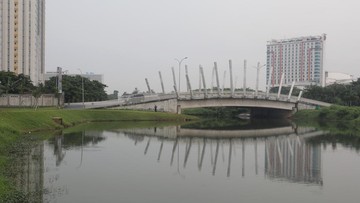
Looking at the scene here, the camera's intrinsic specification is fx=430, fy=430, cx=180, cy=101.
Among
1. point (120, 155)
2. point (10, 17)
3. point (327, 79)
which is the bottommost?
point (120, 155)

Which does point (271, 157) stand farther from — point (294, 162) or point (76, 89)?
point (76, 89)

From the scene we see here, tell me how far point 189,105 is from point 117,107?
564 inches

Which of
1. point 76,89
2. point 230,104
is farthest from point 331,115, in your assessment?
point 76,89

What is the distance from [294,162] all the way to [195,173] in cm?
685

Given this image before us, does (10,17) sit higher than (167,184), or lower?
higher

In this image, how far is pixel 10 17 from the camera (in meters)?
117

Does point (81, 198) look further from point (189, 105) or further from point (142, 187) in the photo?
point (189, 105)

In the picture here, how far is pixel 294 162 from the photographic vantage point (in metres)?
23.4

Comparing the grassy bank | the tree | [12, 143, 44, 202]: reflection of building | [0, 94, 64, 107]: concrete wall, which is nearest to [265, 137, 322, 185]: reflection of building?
[12, 143, 44, 202]: reflection of building

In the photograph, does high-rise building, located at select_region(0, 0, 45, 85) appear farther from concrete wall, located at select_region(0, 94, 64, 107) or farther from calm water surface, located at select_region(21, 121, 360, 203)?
calm water surface, located at select_region(21, 121, 360, 203)

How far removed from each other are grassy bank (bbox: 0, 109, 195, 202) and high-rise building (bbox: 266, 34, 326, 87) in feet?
347

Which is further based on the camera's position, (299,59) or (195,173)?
(299,59)

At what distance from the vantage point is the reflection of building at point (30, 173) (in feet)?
47.2

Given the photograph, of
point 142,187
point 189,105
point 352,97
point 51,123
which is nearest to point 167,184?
point 142,187
